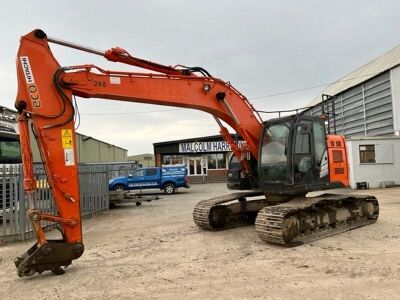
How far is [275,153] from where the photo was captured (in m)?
8.73

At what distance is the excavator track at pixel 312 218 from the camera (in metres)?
7.77

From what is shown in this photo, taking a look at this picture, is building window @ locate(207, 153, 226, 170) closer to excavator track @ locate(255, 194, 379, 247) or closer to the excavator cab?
excavator track @ locate(255, 194, 379, 247)

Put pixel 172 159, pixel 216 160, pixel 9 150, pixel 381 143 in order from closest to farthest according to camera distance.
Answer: pixel 9 150, pixel 381 143, pixel 216 160, pixel 172 159

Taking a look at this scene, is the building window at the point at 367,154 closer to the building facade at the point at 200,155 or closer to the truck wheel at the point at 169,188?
the truck wheel at the point at 169,188

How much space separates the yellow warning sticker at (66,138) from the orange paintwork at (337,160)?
5867 mm

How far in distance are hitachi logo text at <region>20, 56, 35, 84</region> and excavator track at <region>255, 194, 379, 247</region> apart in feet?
16.2

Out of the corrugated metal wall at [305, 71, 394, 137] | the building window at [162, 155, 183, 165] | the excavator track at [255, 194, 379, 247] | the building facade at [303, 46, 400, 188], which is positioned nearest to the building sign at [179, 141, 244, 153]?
the building window at [162, 155, 183, 165]

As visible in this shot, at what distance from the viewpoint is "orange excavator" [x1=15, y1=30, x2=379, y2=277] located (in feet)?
19.9

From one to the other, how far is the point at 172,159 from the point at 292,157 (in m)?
30.7

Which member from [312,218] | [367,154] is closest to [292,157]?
[312,218]

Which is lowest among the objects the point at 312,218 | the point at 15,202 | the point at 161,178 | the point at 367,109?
the point at 312,218

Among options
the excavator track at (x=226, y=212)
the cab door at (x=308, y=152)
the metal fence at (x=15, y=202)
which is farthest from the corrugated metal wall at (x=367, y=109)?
the metal fence at (x=15, y=202)

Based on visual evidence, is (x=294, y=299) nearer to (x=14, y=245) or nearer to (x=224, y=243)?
(x=224, y=243)

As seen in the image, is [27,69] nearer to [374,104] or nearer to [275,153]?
[275,153]
